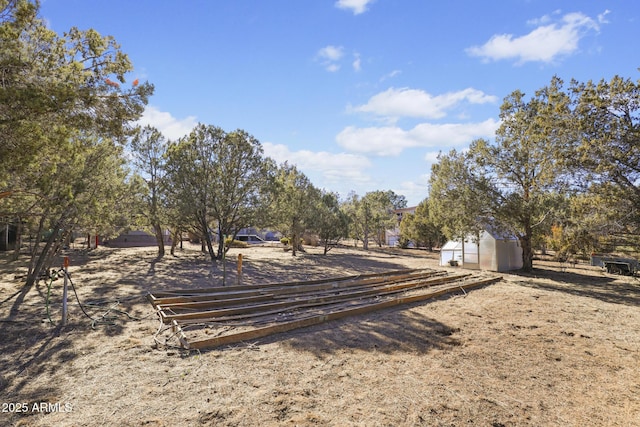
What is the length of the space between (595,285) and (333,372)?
49.8 feet

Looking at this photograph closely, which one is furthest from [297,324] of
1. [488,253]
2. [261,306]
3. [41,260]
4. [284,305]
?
[488,253]

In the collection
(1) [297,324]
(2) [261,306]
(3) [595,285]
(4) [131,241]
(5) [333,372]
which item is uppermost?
(4) [131,241]

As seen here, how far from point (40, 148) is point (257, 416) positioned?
517 centimetres

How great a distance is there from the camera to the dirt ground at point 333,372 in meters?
3.59

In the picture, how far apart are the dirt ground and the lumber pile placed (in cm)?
26

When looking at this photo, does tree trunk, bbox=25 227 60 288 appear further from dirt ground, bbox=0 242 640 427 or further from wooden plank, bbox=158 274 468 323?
wooden plank, bbox=158 274 468 323

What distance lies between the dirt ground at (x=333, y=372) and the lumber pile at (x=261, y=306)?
0.87 feet

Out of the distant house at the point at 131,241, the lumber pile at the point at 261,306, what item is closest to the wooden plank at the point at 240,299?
the lumber pile at the point at 261,306

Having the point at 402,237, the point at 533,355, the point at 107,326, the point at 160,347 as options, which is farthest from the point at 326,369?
the point at 402,237

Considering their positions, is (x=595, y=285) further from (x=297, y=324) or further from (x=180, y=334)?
(x=180, y=334)

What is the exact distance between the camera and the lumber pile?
599 centimetres

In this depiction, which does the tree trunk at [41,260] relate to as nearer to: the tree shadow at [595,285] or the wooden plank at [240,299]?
the wooden plank at [240,299]

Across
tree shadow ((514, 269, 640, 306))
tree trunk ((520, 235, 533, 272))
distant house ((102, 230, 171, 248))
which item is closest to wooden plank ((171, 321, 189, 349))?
tree shadow ((514, 269, 640, 306))

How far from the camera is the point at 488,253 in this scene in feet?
59.1
